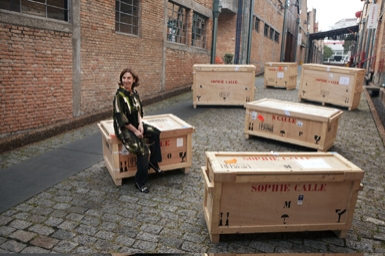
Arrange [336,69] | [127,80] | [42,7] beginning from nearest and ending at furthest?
[127,80] → [42,7] → [336,69]

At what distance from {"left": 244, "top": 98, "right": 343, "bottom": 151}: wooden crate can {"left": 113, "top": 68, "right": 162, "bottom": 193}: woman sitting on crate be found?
10.6 feet

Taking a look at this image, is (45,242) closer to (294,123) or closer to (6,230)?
(6,230)

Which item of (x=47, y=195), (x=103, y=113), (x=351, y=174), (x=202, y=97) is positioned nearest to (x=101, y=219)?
(x=47, y=195)

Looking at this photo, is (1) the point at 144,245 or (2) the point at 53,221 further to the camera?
(2) the point at 53,221

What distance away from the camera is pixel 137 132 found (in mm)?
4781

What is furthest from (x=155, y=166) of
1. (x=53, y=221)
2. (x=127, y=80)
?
(x=53, y=221)

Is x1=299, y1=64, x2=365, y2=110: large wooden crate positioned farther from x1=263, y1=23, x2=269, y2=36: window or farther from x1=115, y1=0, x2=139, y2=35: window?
x1=263, y1=23, x2=269, y2=36: window

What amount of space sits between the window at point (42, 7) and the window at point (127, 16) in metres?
2.26

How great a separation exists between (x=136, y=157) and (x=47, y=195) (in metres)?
1.37

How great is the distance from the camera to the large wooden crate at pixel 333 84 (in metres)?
11.3

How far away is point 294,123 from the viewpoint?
7098mm

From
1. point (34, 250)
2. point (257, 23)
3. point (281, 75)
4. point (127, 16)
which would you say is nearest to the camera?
point (34, 250)

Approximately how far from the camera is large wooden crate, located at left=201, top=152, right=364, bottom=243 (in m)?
3.59

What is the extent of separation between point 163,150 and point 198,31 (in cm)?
1235
